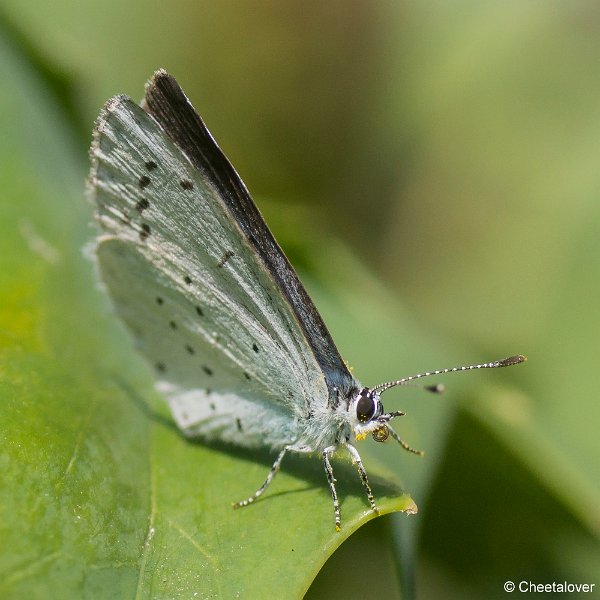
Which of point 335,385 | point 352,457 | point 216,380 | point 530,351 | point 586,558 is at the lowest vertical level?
point 586,558

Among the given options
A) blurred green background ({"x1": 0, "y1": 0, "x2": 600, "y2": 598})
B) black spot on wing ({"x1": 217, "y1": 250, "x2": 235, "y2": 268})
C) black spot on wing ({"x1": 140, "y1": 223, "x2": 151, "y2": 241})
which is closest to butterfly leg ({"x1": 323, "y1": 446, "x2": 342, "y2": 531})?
blurred green background ({"x1": 0, "y1": 0, "x2": 600, "y2": 598})

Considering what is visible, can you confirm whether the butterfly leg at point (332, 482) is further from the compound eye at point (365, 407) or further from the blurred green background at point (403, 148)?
the blurred green background at point (403, 148)

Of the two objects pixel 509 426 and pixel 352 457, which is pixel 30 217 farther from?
pixel 509 426

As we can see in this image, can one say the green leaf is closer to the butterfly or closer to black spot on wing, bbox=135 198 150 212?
the butterfly

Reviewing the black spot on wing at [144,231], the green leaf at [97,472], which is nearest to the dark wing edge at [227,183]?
→ the black spot on wing at [144,231]

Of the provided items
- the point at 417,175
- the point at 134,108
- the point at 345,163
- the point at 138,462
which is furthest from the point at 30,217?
the point at 417,175

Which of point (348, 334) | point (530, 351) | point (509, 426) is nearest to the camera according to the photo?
point (509, 426)
